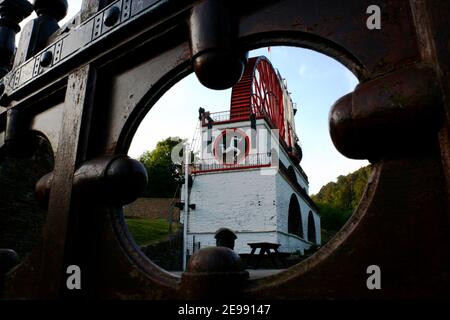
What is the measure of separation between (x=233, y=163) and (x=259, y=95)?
583 centimetres

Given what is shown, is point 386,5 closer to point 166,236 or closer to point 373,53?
point 373,53

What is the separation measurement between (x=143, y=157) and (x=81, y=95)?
38.7 m

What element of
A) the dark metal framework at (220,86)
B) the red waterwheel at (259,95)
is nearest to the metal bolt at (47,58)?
the dark metal framework at (220,86)

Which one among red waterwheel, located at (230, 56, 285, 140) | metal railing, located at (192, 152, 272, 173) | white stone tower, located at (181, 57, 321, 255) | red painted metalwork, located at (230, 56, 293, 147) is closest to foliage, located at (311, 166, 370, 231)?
red painted metalwork, located at (230, 56, 293, 147)

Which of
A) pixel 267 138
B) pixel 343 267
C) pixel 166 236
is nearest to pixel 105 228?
pixel 343 267

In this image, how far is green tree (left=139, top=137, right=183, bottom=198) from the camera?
110ft

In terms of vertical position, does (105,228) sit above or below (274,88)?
below

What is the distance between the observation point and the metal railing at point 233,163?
16047 millimetres

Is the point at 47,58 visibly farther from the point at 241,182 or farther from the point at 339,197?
the point at 339,197

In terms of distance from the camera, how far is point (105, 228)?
0.83 meters

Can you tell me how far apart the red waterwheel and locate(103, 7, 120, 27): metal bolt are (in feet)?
43.2

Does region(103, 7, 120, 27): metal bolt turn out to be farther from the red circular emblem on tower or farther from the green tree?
the green tree

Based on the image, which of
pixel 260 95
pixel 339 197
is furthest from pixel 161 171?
pixel 339 197
